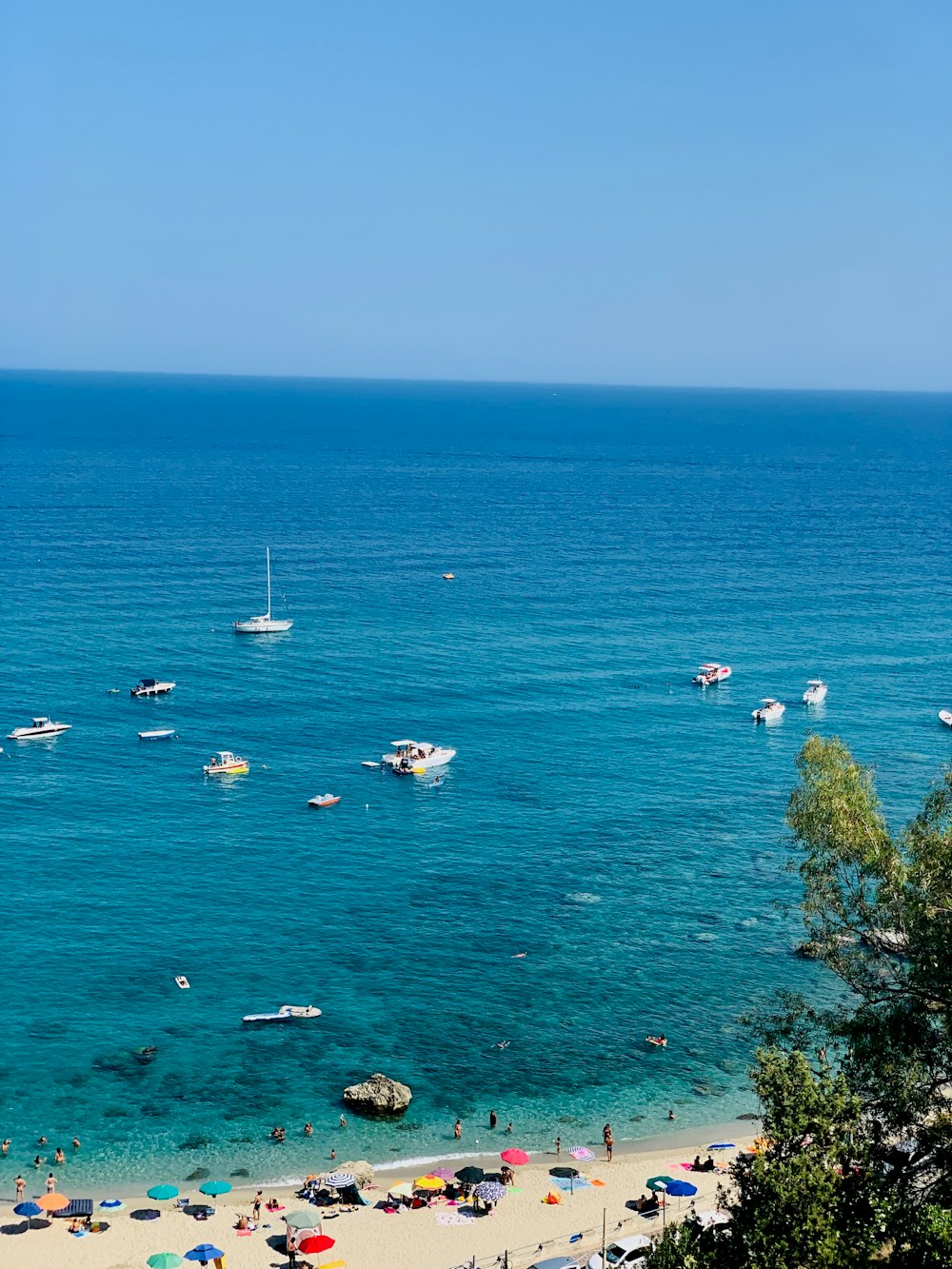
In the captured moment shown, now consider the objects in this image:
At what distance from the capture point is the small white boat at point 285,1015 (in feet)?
204

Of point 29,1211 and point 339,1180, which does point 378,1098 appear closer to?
point 339,1180

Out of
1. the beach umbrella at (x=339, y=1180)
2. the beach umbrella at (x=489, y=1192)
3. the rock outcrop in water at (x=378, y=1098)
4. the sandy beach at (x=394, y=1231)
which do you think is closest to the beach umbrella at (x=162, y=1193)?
the sandy beach at (x=394, y=1231)

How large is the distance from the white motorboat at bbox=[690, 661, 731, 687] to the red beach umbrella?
7389 cm

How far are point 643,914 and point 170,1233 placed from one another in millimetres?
33074

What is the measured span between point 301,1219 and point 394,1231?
3.51 metres

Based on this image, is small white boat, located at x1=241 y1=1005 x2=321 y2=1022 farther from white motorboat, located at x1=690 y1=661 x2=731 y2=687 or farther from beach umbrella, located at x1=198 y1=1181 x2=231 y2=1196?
white motorboat, located at x1=690 y1=661 x2=731 y2=687

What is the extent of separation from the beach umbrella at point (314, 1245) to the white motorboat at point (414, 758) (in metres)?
47.8

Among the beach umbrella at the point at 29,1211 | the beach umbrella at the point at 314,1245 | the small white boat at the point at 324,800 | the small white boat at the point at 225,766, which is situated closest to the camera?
the beach umbrella at the point at 314,1245

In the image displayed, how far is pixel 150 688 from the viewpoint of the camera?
108m

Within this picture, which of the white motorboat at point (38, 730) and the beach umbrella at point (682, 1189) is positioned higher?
the white motorboat at point (38, 730)

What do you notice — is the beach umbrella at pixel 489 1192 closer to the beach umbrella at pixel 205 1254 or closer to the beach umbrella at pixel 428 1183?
the beach umbrella at pixel 428 1183

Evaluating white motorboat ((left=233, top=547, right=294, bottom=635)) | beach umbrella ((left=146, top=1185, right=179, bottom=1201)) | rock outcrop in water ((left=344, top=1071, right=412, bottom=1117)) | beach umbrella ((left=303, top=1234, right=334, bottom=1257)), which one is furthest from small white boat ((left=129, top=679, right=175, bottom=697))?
beach umbrella ((left=303, top=1234, right=334, bottom=1257))

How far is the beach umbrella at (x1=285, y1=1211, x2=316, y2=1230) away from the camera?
154 feet

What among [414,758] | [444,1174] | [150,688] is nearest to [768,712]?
[414,758]
